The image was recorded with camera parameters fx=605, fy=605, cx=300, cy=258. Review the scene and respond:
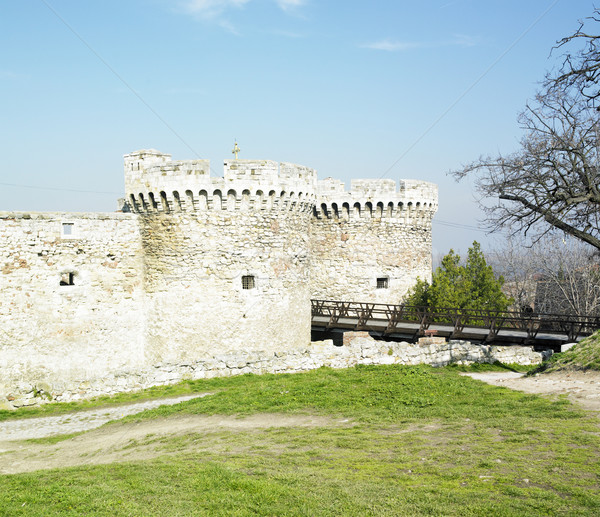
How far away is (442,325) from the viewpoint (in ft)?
73.6

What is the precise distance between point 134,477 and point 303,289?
1220 cm

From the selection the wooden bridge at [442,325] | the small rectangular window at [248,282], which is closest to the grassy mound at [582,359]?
the wooden bridge at [442,325]

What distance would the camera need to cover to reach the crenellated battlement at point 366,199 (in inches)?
957

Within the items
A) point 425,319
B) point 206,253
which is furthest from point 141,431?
point 425,319

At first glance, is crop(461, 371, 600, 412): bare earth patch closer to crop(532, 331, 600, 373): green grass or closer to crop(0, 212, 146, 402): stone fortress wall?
crop(532, 331, 600, 373): green grass

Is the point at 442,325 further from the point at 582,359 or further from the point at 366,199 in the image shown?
the point at 582,359

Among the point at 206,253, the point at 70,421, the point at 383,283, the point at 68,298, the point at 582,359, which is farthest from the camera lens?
the point at 383,283

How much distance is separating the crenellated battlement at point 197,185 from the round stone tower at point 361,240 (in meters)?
5.93

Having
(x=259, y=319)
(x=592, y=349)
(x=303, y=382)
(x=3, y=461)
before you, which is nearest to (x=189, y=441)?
(x=3, y=461)

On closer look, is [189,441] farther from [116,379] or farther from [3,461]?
[116,379]

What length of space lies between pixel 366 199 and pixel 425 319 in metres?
5.58

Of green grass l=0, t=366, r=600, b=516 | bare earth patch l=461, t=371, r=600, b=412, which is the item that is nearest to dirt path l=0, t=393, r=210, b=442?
green grass l=0, t=366, r=600, b=516

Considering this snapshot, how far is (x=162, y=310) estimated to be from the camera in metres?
18.2

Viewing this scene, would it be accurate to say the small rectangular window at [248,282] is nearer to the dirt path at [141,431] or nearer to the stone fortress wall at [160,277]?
the stone fortress wall at [160,277]
